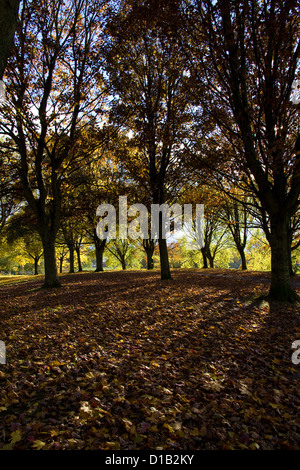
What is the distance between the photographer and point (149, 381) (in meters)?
4.08

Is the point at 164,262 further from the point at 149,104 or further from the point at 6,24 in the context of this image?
the point at 6,24

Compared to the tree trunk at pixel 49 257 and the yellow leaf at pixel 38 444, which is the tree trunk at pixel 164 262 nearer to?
the tree trunk at pixel 49 257

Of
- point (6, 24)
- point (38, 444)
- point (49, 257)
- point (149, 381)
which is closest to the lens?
point (38, 444)

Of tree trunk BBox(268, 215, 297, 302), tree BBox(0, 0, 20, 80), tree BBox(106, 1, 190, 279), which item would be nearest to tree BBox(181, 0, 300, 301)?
tree trunk BBox(268, 215, 297, 302)

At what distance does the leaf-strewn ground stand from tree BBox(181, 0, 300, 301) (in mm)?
4360

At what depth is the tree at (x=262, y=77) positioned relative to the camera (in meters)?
7.98

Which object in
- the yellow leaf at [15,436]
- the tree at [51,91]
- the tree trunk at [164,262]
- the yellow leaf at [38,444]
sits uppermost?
the tree at [51,91]

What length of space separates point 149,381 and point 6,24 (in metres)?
6.07

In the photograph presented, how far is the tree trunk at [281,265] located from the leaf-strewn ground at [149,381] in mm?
2099

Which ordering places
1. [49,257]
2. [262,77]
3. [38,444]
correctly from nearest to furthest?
[38,444], [262,77], [49,257]

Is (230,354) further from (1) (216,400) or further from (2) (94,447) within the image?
(2) (94,447)

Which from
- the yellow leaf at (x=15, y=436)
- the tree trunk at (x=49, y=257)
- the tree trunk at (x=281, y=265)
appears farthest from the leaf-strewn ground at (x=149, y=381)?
the tree trunk at (x=49, y=257)

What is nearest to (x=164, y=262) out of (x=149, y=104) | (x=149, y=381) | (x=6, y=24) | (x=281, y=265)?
(x=281, y=265)
